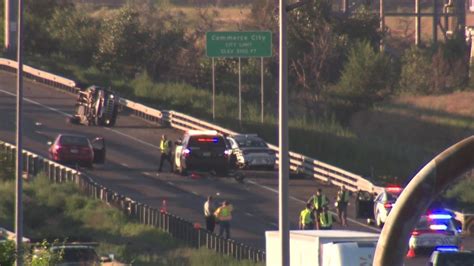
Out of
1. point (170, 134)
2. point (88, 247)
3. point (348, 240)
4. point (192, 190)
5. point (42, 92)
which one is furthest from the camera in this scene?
point (42, 92)

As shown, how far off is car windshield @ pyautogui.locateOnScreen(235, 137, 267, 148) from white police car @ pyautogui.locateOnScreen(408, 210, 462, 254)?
20959 mm

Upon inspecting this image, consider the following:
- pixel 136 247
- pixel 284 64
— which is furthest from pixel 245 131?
pixel 284 64

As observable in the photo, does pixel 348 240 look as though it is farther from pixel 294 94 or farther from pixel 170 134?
pixel 294 94

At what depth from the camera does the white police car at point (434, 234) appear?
3328 cm

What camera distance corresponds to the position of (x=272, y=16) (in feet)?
322

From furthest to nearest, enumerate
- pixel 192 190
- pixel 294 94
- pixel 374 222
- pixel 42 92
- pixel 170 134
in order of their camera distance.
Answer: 1. pixel 294 94
2. pixel 42 92
3. pixel 170 134
4. pixel 192 190
5. pixel 374 222

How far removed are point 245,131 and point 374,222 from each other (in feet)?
80.6

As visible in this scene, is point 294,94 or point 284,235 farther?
point 294,94

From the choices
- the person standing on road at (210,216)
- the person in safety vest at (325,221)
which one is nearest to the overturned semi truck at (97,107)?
the person standing on road at (210,216)

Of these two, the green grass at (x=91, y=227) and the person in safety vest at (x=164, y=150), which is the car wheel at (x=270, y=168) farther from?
the green grass at (x=91, y=227)

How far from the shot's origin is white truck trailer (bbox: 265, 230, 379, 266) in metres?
21.8

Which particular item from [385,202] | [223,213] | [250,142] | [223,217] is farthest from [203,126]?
[223,213]

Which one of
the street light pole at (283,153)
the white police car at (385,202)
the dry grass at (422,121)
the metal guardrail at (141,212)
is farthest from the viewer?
the dry grass at (422,121)

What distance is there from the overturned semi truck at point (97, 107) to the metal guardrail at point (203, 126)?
2.64 m
